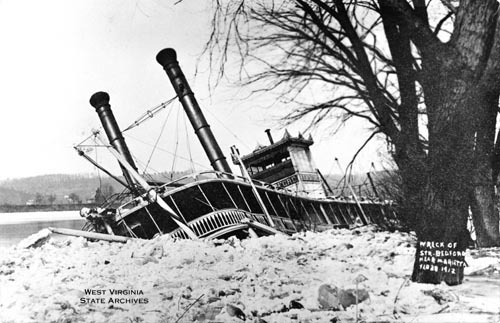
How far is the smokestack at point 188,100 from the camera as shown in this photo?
113 inches

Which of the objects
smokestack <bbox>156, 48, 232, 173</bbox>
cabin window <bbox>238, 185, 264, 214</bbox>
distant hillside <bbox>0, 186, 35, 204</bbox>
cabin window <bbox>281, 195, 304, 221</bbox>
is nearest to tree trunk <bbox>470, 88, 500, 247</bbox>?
cabin window <bbox>281, 195, 304, 221</bbox>

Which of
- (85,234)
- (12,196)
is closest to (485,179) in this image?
(85,234)

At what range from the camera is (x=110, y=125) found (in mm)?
3359

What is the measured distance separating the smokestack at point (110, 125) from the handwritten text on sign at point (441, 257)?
233 centimetres

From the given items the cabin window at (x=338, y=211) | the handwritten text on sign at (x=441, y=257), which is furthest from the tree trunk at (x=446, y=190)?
the cabin window at (x=338, y=211)

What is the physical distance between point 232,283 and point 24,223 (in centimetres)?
180

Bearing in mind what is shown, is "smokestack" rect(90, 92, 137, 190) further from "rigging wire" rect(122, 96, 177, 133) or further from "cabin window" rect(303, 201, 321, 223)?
"cabin window" rect(303, 201, 321, 223)

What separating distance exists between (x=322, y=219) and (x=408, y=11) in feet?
6.25

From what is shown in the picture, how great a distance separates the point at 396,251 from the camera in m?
2.70

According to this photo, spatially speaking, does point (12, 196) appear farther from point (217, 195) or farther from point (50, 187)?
point (217, 195)

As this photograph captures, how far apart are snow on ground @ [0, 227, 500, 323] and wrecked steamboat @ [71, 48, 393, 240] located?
0.39 metres

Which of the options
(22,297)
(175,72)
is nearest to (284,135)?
(175,72)

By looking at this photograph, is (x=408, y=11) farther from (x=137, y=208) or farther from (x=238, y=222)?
(x=137, y=208)

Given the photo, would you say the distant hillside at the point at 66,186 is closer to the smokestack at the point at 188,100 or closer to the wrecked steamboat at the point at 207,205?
the wrecked steamboat at the point at 207,205
